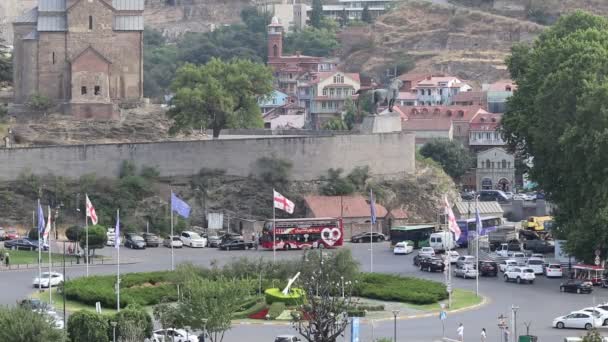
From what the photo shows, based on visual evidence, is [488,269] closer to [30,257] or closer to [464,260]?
[464,260]

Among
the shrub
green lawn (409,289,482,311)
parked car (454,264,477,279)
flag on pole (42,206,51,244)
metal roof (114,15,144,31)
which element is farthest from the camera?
metal roof (114,15,144,31)

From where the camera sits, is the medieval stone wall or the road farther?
the medieval stone wall

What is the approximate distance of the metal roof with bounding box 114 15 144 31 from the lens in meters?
114

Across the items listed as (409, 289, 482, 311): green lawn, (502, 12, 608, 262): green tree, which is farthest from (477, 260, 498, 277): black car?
(409, 289, 482, 311): green lawn

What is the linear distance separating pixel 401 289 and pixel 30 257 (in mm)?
19150

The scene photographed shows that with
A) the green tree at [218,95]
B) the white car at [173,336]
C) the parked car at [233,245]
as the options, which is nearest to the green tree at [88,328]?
the white car at [173,336]

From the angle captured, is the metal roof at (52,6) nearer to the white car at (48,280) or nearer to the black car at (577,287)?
the white car at (48,280)

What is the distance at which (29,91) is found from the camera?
11256 cm

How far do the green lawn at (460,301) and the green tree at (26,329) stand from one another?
1771 cm

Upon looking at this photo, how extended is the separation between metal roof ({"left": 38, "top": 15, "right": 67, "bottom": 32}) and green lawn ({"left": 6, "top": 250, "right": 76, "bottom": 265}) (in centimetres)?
2482

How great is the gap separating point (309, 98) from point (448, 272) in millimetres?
113061

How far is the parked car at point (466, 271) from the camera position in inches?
3250

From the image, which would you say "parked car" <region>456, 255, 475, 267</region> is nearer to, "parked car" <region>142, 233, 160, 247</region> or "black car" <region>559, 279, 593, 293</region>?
"black car" <region>559, 279, 593, 293</region>

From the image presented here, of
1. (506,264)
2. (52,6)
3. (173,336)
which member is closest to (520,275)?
(506,264)
